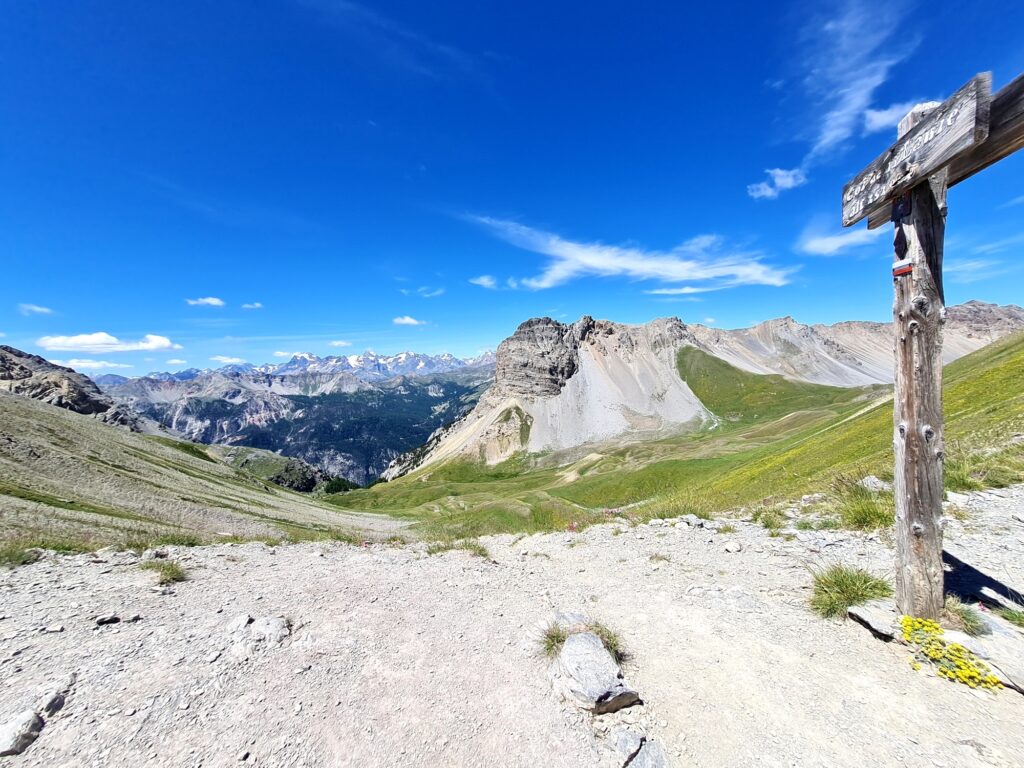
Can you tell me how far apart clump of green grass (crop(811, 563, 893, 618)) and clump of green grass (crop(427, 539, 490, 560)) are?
29.7 feet

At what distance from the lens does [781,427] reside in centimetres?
9488

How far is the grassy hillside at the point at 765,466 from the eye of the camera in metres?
17.4

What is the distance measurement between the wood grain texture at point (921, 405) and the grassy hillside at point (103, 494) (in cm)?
2142

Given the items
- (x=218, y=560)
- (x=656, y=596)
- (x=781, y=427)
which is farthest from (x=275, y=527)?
(x=781, y=427)


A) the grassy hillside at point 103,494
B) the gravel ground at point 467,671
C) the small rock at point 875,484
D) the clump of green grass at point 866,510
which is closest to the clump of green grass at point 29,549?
the grassy hillside at point 103,494

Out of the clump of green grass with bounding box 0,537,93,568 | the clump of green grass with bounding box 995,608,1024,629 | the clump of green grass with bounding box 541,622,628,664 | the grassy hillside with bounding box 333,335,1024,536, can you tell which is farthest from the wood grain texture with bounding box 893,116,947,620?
the clump of green grass with bounding box 0,537,93,568

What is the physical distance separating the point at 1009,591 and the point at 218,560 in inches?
743

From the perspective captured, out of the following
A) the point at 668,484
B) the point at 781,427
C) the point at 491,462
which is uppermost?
the point at 781,427

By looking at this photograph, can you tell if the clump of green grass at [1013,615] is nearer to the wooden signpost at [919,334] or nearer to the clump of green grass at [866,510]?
the wooden signpost at [919,334]

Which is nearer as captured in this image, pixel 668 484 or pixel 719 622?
pixel 719 622

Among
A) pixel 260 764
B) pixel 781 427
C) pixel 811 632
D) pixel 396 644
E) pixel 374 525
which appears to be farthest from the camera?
pixel 781 427

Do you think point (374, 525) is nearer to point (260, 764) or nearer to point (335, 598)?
point (335, 598)

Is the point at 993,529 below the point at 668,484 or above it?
above

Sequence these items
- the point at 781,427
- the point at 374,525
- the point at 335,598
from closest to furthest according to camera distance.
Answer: the point at 335,598 → the point at 374,525 → the point at 781,427
